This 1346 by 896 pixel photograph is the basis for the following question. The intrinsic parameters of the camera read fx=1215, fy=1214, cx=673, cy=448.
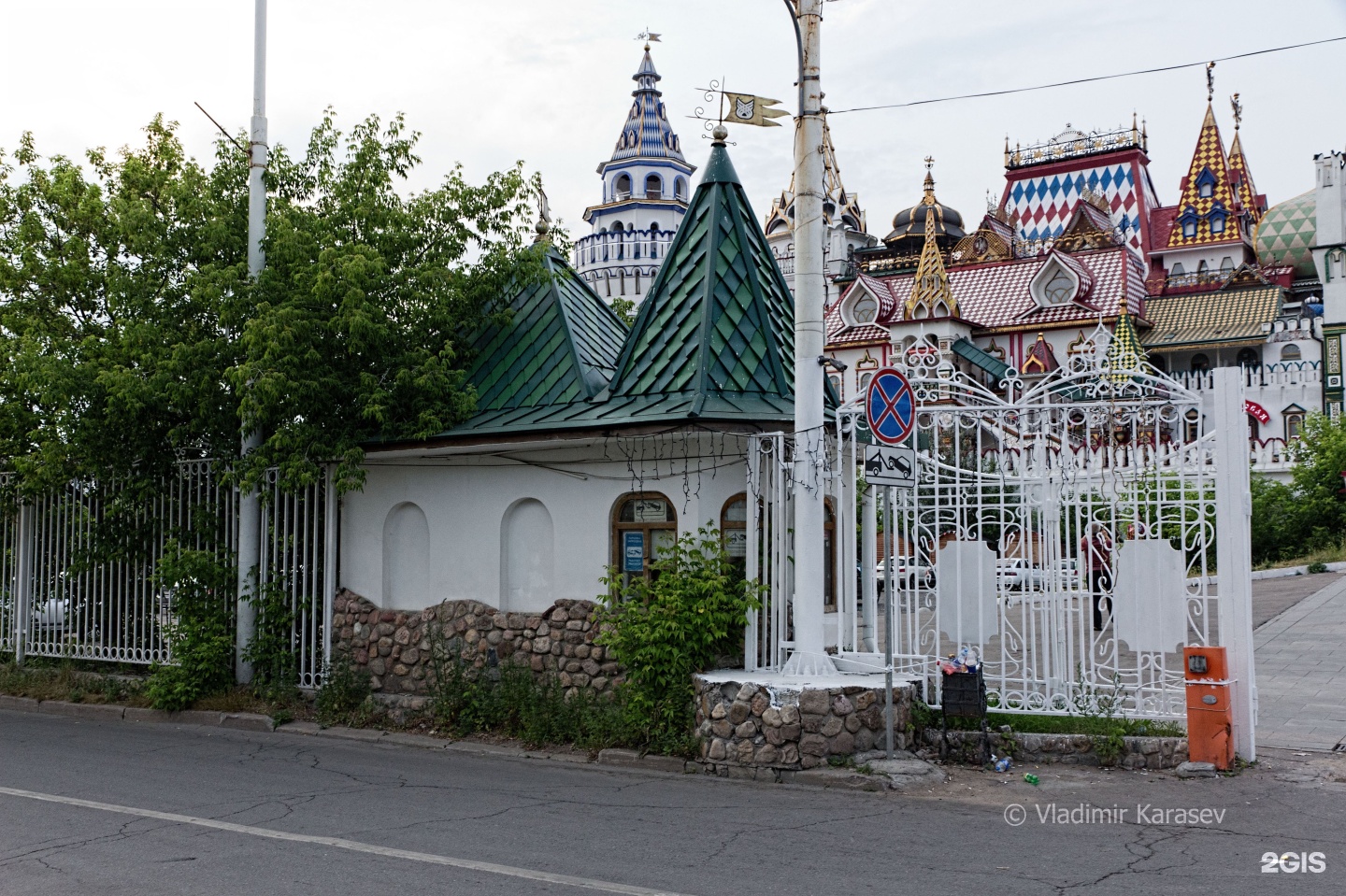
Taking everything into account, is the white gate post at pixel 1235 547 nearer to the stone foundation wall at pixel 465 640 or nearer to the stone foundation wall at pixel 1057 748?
the stone foundation wall at pixel 1057 748

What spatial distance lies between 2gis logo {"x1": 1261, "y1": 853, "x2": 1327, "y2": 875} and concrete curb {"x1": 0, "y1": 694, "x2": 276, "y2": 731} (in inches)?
384

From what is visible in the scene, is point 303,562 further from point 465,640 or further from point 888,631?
point 888,631

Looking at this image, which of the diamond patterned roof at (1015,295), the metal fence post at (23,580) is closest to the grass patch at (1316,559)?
the diamond patterned roof at (1015,295)

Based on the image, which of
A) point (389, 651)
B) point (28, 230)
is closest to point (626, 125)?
point (28, 230)

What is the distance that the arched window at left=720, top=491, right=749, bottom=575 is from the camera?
11.6 meters

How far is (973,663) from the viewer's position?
10.4 metres

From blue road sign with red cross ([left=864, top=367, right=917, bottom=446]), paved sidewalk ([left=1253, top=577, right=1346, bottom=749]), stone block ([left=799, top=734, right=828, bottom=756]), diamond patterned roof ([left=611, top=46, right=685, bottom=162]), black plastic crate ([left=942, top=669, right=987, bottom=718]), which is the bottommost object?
paved sidewalk ([left=1253, top=577, right=1346, bottom=749])

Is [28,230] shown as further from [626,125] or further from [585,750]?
[626,125]

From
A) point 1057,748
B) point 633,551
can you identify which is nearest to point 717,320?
point 633,551

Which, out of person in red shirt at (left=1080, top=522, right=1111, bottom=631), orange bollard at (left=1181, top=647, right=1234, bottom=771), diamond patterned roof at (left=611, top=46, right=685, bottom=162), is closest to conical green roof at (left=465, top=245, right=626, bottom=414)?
person in red shirt at (left=1080, top=522, right=1111, bottom=631)

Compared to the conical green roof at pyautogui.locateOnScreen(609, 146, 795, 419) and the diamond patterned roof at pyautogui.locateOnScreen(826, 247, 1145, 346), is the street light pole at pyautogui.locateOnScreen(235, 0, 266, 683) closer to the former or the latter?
the conical green roof at pyautogui.locateOnScreen(609, 146, 795, 419)

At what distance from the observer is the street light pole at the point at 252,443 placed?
46.1 ft

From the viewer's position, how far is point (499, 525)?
42.1 feet

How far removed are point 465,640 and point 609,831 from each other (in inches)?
198
